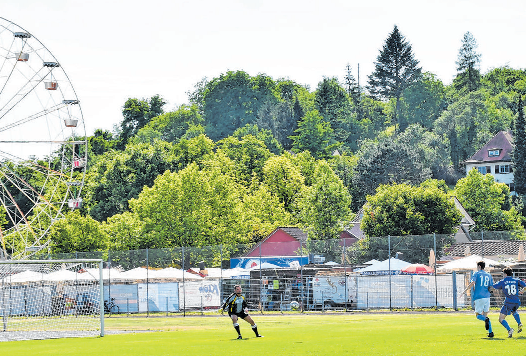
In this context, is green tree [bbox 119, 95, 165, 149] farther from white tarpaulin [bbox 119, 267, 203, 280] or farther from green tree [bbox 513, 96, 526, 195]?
white tarpaulin [bbox 119, 267, 203, 280]

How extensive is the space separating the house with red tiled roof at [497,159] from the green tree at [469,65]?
31.5m

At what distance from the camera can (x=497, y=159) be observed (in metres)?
125

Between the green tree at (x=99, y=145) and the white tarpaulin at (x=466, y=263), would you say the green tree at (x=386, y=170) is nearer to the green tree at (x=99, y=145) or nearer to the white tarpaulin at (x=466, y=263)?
the green tree at (x=99, y=145)

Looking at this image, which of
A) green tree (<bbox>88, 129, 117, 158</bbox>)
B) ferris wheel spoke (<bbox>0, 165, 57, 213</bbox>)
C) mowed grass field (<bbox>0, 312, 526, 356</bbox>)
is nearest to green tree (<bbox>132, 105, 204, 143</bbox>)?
green tree (<bbox>88, 129, 117, 158</bbox>)

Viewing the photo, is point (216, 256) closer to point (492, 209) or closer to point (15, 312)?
point (15, 312)

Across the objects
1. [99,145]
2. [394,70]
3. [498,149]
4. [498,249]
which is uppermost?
[394,70]

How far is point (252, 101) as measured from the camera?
493ft

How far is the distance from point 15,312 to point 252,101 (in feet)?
364

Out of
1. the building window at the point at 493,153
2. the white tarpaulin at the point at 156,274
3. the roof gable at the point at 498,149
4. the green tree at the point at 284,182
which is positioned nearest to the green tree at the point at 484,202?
the green tree at the point at 284,182

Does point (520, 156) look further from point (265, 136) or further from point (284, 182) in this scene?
point (265, 136)

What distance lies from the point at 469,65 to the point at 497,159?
132ft

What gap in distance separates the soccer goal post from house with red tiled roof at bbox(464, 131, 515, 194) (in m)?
89.9

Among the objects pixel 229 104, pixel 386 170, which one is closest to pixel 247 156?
pixel 386 170

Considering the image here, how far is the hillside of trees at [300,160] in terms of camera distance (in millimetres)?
70938
